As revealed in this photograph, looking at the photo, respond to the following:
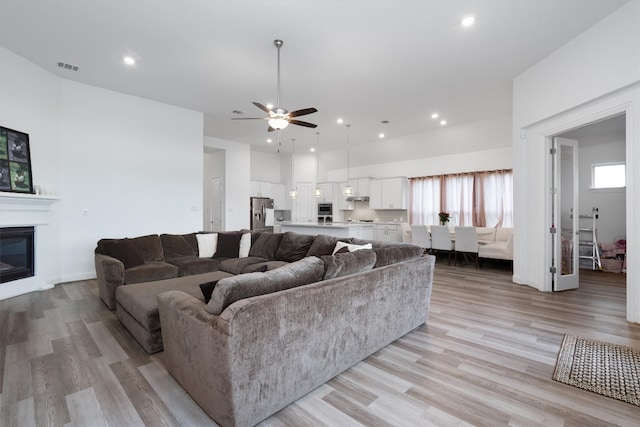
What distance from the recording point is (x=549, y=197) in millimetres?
4398

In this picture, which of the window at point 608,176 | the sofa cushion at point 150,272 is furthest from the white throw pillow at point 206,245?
the window at point 608,176

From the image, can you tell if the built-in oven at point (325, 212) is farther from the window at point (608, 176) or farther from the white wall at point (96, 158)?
the window at point (608, 176)

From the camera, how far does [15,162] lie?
13.4 ft

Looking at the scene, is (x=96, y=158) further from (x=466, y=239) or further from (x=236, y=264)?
(x=466, y=239)

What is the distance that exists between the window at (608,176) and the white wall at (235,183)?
858 centimetres

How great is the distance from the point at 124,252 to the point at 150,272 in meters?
0.54

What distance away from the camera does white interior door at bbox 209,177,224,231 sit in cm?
845

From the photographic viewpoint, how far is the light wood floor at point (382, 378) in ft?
5.69

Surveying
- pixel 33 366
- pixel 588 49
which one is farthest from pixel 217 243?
pixel 588 49

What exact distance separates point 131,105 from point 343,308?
559cm

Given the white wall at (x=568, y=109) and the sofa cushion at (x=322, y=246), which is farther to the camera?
the sofa cushion at (x=322, y=246)

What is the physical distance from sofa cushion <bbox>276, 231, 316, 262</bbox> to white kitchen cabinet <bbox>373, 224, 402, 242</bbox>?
4387 millimetres

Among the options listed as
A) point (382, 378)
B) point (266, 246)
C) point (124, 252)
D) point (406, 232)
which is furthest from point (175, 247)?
point (406, 232)

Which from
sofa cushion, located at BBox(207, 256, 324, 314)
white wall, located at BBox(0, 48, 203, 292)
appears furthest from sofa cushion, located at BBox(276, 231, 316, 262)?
white wall, located at BBox(0, 48, 203, 292)
